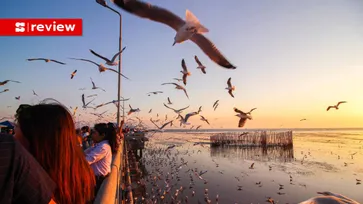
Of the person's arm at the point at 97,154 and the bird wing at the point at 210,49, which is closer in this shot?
the person's arm at the point at 97,154

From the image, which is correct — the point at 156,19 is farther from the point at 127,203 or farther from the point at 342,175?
the point at 342,175

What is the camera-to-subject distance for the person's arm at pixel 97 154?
3.73m

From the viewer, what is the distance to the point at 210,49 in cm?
663

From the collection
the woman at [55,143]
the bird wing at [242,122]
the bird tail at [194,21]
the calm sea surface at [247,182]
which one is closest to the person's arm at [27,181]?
the woman at [55,143]

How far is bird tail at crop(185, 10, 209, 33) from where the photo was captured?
18.7ft

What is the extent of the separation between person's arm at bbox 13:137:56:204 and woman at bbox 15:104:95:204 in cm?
35

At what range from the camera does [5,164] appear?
0.98 meters

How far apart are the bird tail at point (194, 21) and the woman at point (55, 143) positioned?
4522 mm

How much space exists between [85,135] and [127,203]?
6.41m

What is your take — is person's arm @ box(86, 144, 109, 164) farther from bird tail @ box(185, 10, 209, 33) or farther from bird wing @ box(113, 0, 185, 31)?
bird tail @ box(185, 10, 209, 33)

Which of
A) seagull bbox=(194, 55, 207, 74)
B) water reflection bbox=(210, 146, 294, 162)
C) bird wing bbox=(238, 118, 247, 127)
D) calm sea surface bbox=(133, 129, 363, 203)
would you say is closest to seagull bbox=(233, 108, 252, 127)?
bird wing bbox=(238, 118, 247, 127)

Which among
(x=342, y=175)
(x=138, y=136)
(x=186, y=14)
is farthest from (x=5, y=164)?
(x=138, y=136)

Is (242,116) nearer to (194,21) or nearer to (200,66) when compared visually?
(200,66)

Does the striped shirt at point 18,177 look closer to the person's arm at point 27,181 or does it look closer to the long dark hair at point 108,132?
the person's arm at point 27,181
